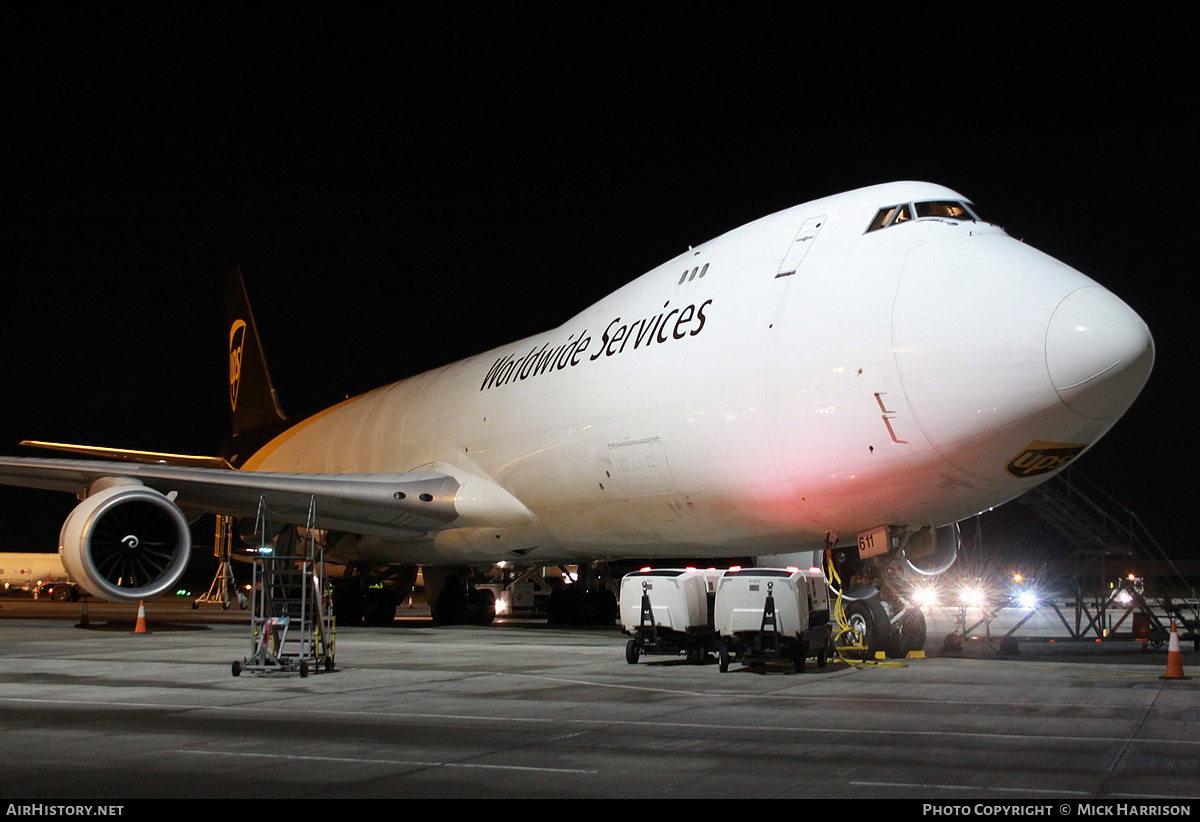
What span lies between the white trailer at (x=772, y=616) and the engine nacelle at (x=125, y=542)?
8.17 m

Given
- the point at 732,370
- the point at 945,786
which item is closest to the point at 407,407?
the point at 732,370

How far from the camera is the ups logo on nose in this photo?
10359mm

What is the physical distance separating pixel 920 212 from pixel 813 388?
2.33 metres

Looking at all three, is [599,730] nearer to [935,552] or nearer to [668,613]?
[668,613]

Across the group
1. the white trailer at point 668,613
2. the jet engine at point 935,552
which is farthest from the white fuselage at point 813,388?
the white trailer at point 668,613

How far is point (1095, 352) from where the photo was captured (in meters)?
9.57

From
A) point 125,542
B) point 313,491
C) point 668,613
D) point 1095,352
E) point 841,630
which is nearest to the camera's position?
point 1095,352

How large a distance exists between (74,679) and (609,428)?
6721mm

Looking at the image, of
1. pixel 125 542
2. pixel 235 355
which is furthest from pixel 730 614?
pixel 235 355

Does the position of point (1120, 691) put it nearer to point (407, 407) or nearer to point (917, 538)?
point (917, 538)

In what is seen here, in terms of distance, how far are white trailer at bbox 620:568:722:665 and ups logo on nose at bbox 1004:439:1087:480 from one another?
357 cm

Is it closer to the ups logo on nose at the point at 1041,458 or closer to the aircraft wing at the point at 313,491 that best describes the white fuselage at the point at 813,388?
the ups logo on nose at the point at 1041,458

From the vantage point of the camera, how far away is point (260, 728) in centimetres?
719

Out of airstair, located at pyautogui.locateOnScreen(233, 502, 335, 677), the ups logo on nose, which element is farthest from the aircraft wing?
the ups logo on nose
